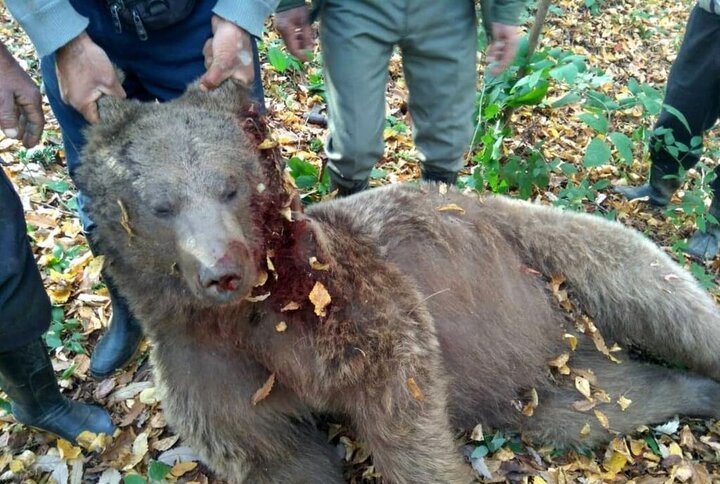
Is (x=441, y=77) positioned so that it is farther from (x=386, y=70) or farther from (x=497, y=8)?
(x=497, y=8)

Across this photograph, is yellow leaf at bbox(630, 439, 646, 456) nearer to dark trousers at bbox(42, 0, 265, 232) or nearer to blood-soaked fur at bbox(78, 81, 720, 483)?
blood-soaked fur at bbox(78, 81, 720, 483)

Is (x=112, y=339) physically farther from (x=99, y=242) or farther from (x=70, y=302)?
(x=99, y=242)

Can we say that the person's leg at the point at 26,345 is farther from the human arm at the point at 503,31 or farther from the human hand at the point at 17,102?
the human arm at the point at 503,31

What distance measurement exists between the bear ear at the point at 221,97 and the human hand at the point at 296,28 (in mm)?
1019

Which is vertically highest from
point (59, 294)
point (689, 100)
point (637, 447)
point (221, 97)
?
point (221, 97)

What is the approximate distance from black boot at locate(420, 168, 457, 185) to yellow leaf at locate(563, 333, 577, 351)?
4.28 feet

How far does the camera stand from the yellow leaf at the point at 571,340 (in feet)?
11.5

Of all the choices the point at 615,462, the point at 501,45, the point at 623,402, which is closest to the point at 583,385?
the point at 623,402

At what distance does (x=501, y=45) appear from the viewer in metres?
3.69

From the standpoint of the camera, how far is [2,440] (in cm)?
343

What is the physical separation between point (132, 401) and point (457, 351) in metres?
1.94

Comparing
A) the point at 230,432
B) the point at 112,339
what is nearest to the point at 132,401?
the point at 112,339

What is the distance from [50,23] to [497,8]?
93.6 inches

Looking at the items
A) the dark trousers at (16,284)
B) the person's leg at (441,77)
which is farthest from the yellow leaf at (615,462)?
the dark trousers at (16,284)
